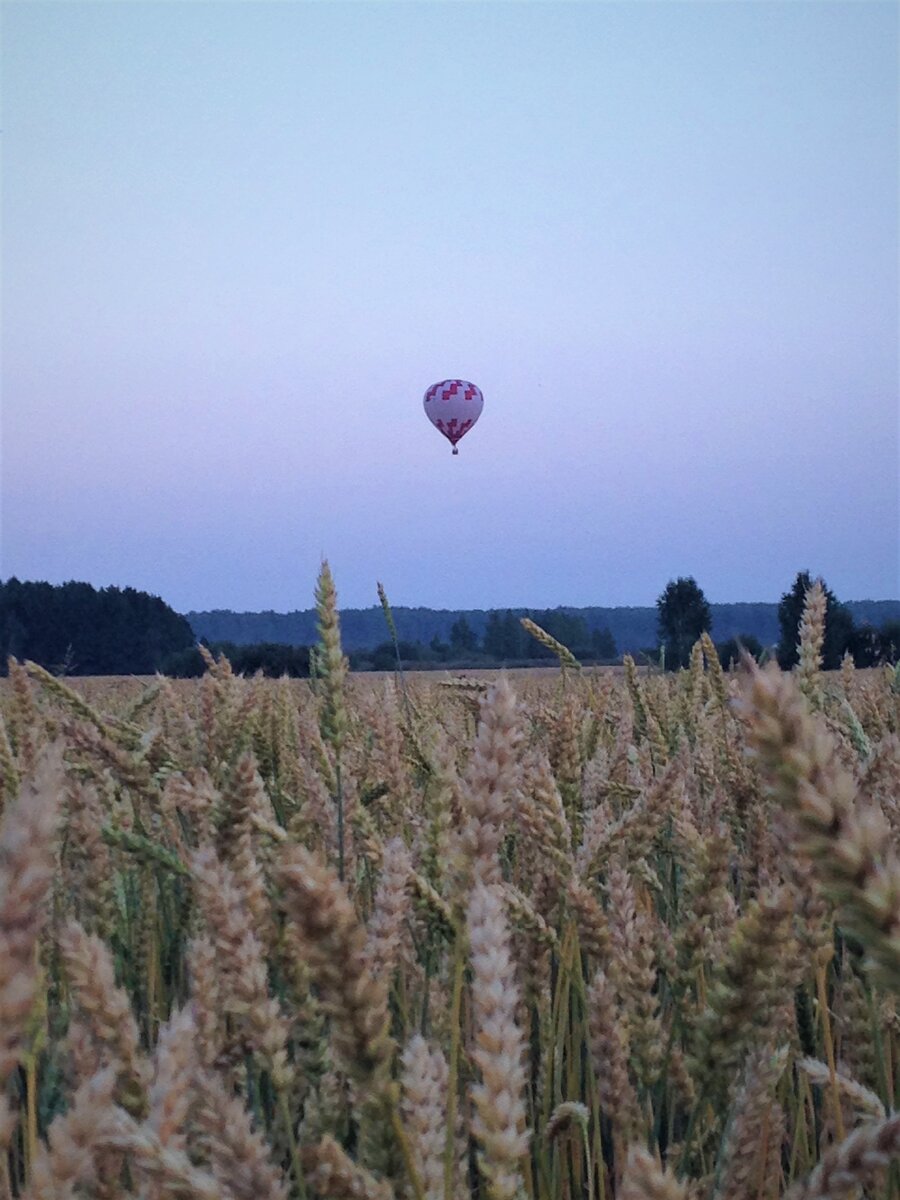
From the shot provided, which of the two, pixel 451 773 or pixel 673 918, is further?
pixel 673 918

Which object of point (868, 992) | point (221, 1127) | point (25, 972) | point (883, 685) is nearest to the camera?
point (25, 972)

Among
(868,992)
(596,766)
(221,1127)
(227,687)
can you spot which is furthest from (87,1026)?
(596,766)

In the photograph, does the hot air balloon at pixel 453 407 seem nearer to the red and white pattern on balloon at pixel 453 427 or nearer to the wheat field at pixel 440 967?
the red and white pattern on balloon at pixel 453 427

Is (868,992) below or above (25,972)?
below

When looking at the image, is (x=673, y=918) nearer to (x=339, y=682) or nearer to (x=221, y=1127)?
(x=339, y=682)

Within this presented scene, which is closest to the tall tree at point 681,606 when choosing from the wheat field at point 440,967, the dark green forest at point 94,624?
the dark green forest at point 94,624

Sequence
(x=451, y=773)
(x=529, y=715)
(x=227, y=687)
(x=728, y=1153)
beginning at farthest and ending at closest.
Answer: (x=529, y=715) < (x=227, y=687) < (x=451, y=773) < (x=728, y=1153)

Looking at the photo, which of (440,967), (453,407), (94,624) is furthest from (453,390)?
(94,624)

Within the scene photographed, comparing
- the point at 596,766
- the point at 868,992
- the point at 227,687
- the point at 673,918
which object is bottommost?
the point at 673,918
